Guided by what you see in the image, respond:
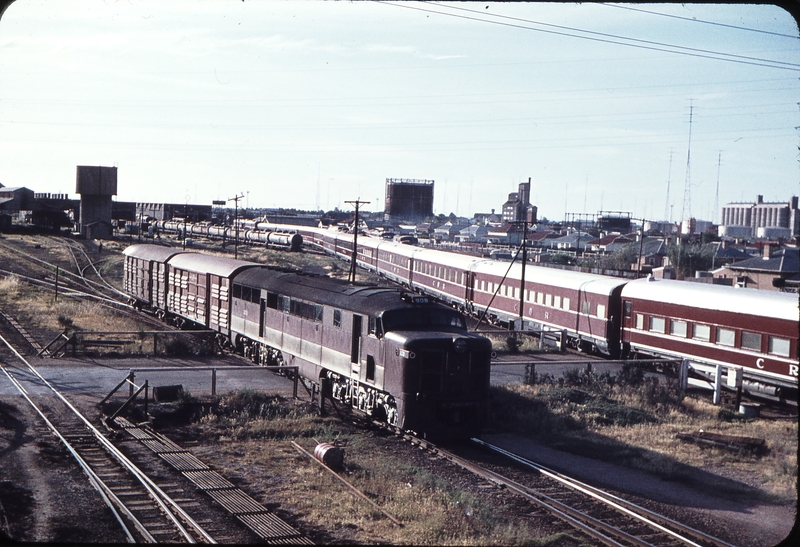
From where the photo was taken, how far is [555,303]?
35906 mm

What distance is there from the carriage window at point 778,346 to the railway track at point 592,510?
10.9 metres

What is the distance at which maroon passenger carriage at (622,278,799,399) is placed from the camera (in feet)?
73.6

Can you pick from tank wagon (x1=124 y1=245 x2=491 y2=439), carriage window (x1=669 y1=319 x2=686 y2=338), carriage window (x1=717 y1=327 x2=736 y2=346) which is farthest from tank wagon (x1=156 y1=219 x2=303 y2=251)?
carriage window (x1=717 y1=327 x2=736 y2=346)

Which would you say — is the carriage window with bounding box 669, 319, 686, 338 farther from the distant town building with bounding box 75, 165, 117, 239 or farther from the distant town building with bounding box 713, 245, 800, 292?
the distant town building with bounding box 75, 165, 117, 239

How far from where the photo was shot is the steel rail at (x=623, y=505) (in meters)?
12.0

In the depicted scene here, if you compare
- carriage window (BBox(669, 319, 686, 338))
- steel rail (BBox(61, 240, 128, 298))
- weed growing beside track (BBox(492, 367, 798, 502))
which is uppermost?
carriage window (BBox(669, 319, 686, 338))

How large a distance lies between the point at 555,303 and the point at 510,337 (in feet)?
10.4

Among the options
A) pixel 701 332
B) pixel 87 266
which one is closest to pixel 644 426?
pixel 701 332

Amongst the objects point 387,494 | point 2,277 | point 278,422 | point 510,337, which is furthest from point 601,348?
point 2,277

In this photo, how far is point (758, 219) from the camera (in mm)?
132625

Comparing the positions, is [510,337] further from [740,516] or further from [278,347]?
[740,516]

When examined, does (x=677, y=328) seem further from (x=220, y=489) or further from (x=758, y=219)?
(x=758, y=219)

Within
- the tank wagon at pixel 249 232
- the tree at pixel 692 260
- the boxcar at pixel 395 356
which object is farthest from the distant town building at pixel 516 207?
the boxcar at pixel 395 356

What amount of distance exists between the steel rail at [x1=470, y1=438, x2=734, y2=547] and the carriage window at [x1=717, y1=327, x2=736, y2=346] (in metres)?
11.3
